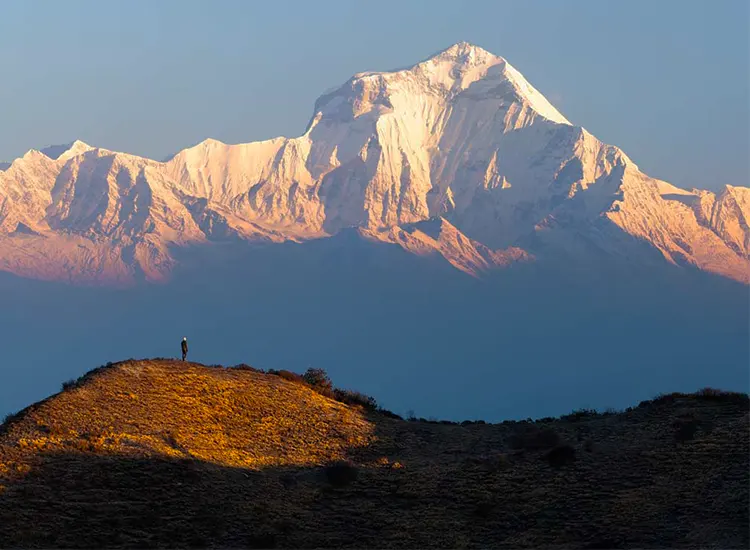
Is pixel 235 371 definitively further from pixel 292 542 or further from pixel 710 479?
pixel 710 479

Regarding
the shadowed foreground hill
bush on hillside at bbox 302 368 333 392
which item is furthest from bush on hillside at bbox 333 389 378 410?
the shadowed foreground hill

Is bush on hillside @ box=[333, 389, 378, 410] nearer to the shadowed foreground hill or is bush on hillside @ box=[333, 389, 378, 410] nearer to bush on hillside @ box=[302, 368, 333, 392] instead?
bush on hillside @ box=[302, 368, 333, 392]

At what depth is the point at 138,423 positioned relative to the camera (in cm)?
6197

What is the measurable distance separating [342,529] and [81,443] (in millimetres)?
14798

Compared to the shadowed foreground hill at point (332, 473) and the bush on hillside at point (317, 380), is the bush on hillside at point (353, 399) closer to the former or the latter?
the bush on hillside at point (317, 380)

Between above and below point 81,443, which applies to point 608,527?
below

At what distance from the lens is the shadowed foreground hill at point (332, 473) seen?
4909cm

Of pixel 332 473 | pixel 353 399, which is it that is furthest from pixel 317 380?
pixel 332 473

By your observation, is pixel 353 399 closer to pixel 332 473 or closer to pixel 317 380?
pixel 317 380

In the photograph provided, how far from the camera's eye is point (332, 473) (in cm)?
5838

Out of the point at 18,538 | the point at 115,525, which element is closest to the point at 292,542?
the point at 115,525

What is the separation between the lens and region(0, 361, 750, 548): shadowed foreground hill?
161 ft

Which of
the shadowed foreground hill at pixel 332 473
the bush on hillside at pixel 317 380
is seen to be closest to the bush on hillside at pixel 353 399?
the bush on hillside at pixel 317 380

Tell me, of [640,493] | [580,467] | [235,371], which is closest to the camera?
[640,493]
